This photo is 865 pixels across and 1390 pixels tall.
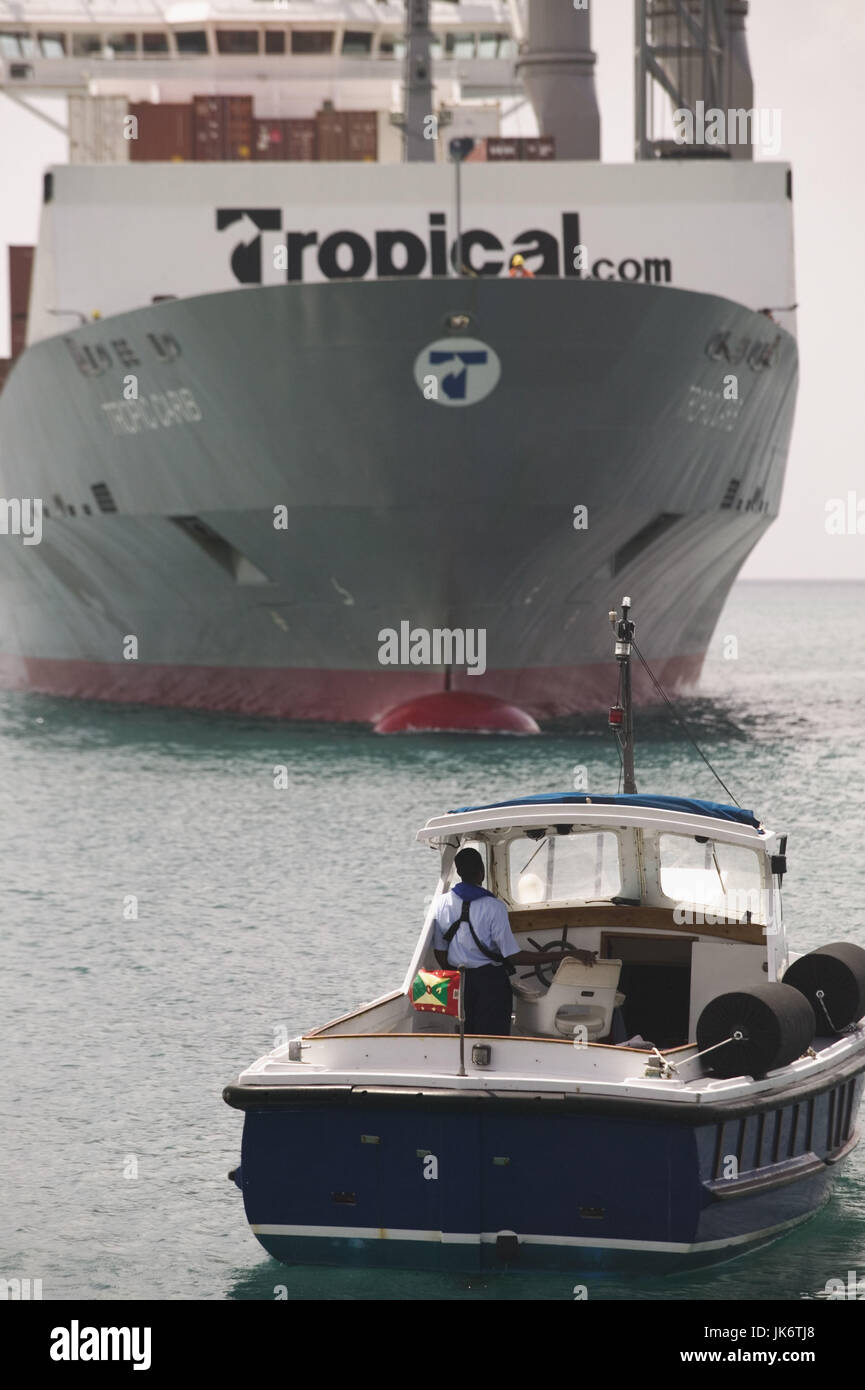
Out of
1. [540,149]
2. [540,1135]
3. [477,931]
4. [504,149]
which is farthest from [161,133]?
[540,1135]

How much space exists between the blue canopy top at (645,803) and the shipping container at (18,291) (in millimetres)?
39636

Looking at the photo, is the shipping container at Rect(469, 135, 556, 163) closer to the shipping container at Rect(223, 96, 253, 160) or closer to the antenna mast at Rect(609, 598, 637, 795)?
the shipping container at Rect(223, 96, 253, 160)

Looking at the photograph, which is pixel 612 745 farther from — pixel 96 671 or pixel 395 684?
pixel 96 671

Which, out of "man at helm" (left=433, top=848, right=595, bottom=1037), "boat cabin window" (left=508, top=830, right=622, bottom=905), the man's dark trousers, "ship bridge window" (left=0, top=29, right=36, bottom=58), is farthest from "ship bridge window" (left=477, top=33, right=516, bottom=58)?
the man's dark trousers

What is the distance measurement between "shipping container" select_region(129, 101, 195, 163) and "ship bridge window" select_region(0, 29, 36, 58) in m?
16.6

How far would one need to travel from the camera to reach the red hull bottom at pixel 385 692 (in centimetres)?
3500

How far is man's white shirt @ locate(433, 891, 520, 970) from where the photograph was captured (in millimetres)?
10969

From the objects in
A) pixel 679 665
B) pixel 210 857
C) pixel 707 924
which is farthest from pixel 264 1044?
pixel 679 665

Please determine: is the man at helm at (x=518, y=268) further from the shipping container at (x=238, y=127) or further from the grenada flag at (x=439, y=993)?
the grenada flag at (x=439, y=993)

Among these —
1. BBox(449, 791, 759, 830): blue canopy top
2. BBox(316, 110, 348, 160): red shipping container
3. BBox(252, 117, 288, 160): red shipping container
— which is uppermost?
BBox(316, 110, 348, 160): red shipping container

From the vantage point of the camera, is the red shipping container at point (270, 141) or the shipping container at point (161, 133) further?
the red shipping container at point (270, 141)

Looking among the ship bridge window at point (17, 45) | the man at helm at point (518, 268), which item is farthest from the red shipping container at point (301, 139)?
the ship bridge window at point (17, 45)

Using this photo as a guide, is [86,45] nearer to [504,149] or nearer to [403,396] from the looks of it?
[504,149]

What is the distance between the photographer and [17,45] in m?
58.4
